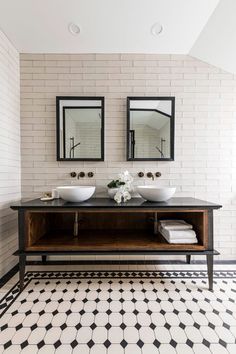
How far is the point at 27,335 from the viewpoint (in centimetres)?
139

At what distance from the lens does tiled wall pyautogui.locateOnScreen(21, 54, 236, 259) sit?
7.87ft

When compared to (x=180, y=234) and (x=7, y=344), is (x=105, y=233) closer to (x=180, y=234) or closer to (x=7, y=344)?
(x=180, y=234)

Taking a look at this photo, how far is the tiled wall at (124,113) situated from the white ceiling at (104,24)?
0.37 ft

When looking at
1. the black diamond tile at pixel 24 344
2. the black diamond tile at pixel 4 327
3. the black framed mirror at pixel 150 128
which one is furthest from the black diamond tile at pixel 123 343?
the black framed mirror at pixel 150 128

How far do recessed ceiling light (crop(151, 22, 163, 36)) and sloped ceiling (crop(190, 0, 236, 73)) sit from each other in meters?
0.45

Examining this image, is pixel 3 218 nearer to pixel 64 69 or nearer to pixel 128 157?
pixel 128 157

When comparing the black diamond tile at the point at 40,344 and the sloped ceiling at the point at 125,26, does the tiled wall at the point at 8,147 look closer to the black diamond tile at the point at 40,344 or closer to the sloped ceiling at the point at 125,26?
the sloped ceiling at the point at 125,26

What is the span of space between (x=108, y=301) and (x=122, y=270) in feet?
1.78

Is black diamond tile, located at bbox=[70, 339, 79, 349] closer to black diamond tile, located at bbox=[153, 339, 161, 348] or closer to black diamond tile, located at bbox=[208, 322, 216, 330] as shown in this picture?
black diamond tile, located at bbox=[153, 339, 161, 348]

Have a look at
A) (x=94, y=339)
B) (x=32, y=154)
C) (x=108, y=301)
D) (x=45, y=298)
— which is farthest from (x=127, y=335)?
(x=32, y=154)

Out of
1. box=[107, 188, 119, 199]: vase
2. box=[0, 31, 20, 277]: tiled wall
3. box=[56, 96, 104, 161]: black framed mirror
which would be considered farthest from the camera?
box=[56, 96, 104, 161]: black framed mirror

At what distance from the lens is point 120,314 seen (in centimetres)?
158

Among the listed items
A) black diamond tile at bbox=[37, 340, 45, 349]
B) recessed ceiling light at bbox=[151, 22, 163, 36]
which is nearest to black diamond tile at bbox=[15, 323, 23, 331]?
black diamond tile at bbox=[37, 340, 45, 349]

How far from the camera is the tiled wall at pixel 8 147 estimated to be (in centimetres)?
208
